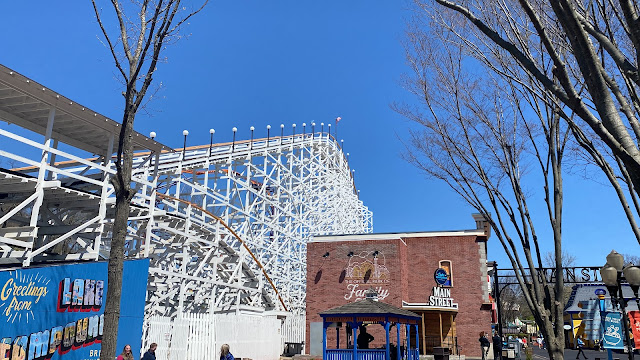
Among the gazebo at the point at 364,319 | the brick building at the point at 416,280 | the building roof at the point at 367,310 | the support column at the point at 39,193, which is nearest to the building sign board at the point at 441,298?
the brick building at the point at 416,280

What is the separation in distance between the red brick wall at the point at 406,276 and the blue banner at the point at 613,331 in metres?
14.9

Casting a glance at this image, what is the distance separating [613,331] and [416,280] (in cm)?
1641

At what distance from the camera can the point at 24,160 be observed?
38.7 feet

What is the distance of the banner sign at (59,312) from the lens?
9930 millimetres

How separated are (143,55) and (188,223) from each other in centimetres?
1181

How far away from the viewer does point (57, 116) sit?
46.3 ft

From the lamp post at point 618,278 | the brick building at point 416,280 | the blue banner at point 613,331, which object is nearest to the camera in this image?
the lamp post at point 618,278

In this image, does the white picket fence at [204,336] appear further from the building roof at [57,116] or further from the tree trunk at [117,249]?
the tree trunk at [117,249]

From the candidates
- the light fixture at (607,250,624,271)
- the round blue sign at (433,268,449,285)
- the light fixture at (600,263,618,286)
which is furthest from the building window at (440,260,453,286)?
the light fixture at (600,263,618,286)

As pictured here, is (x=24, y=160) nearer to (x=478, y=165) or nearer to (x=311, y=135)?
(x=478, y=165)

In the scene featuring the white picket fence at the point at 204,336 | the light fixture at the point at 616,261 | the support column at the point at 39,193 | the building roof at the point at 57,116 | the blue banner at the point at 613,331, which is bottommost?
the white picket fence at the point at 204,336

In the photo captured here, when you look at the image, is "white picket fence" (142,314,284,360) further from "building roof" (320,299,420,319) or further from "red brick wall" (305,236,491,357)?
"red brick wall" (305,236,491,357)

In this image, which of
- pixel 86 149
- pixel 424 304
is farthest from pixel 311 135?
pixel 86 149

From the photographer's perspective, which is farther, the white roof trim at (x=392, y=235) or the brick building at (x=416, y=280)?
the white roof trim at (x=392, y=235)
